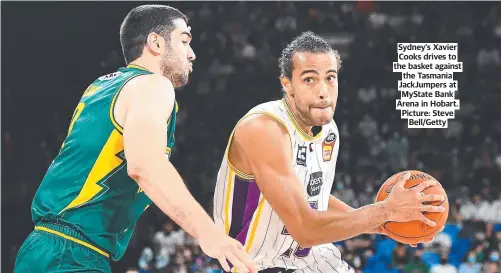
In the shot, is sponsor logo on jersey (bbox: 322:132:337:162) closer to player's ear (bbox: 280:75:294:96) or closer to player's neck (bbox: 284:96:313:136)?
player's neck (bbox: 284:96:313:136)

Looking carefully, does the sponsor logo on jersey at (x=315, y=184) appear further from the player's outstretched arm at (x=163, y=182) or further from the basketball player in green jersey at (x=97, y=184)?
the player's outstretched arm at (x=163, y=182)

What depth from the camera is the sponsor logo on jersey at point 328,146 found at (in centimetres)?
432

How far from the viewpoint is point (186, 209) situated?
92.7 inches

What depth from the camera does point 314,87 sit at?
Result: 4203 mm

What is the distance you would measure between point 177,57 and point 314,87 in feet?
4.03

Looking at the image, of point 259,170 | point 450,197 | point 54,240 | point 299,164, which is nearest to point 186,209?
point 54,240

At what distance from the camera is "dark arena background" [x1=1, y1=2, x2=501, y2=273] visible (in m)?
10.1

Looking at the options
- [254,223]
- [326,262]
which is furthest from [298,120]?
[326,262]

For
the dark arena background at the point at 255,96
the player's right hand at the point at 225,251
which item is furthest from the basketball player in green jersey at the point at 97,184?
the dark arena background at the point at 255,96

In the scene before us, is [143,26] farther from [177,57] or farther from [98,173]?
[98,173]

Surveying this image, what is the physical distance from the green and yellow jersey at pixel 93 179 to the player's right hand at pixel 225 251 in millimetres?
639

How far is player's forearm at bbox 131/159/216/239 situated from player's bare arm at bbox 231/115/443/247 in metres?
1.46

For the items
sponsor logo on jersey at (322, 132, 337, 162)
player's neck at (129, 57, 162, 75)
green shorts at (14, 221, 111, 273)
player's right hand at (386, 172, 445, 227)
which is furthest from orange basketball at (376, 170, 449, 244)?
green shorts at (14, 221, 111, 273)

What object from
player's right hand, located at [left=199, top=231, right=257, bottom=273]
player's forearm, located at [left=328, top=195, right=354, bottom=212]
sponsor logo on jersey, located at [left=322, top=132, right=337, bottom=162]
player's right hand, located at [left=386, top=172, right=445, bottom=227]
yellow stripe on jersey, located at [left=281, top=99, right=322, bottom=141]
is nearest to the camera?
player's right hand, located at [left=199, top=231, right=257, bottom=273]
